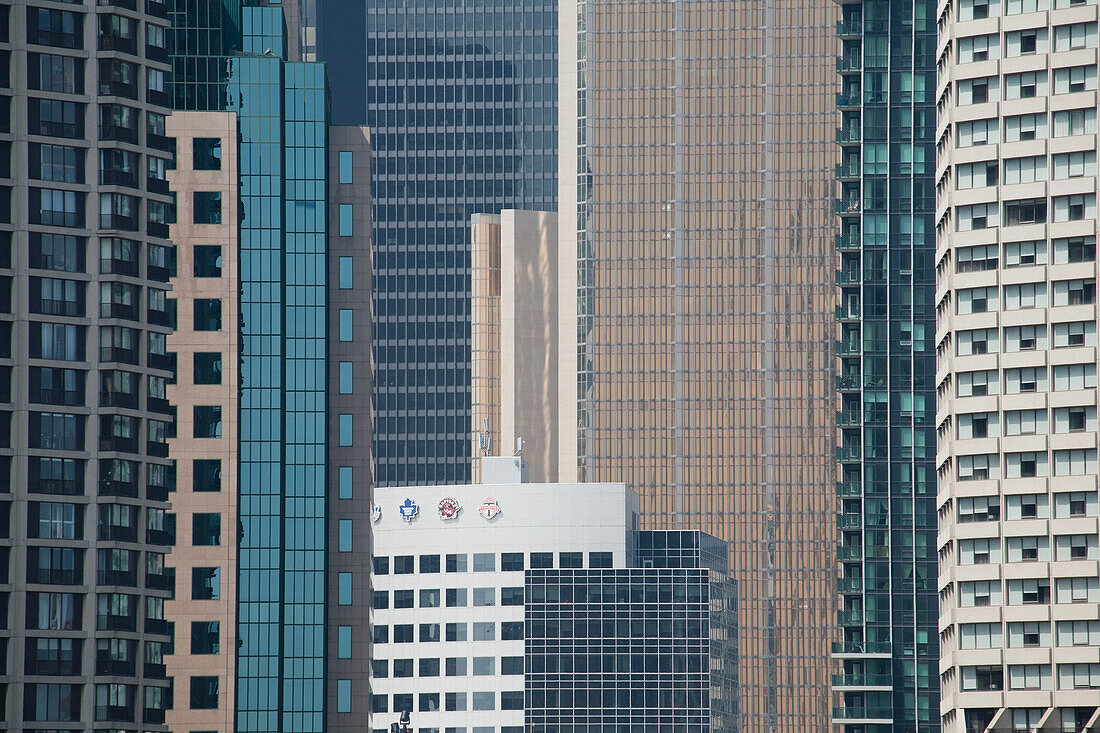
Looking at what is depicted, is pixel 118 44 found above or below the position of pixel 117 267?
above

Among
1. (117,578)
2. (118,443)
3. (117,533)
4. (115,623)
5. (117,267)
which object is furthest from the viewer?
(117,267)

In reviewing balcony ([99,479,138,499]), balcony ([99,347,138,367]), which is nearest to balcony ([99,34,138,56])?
balcony ([99,347,138,367])

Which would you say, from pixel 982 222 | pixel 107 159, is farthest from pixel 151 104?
pixel 982 222

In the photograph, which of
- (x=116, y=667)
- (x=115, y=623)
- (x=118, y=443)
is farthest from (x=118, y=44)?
(x=116, y=667)

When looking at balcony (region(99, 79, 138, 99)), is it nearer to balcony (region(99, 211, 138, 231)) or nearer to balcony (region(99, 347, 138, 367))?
balcony (region(99, 211, 138, 231))

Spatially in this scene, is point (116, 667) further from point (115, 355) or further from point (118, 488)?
point (115, 355)

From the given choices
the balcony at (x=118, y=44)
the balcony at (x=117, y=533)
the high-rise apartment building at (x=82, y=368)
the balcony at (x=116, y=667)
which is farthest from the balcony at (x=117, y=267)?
the balcony at (x=116, y=667)

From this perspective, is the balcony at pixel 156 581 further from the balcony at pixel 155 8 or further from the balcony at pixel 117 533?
the balcony at pixel 155 8
